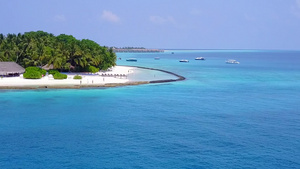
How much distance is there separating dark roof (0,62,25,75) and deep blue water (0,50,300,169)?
1696 centimetres

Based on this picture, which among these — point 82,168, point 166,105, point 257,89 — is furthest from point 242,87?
point 82,168

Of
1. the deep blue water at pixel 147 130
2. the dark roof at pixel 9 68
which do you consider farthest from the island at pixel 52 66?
the deep blue water at pixel 147 130

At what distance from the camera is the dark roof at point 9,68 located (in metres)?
74.3

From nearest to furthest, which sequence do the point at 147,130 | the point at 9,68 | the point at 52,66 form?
the point at 147,130, the point at 9,68, the point at 52,66

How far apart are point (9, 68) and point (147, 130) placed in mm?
51991

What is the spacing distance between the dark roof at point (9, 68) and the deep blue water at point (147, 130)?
16960mm

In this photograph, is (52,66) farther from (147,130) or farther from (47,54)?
(147,130)

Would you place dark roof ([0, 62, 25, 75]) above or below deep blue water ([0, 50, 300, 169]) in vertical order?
above

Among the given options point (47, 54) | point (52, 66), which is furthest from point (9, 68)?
point (52, 66)

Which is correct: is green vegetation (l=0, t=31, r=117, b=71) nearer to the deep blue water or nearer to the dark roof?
the dark roof

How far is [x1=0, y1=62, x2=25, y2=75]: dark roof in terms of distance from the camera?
244ft

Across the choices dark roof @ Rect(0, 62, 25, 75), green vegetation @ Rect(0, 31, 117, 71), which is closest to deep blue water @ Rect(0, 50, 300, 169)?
dark roof @ Rect(0, 62, 25, 75)

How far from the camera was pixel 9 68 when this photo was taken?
75.2 meters

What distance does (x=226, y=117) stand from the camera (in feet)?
137
